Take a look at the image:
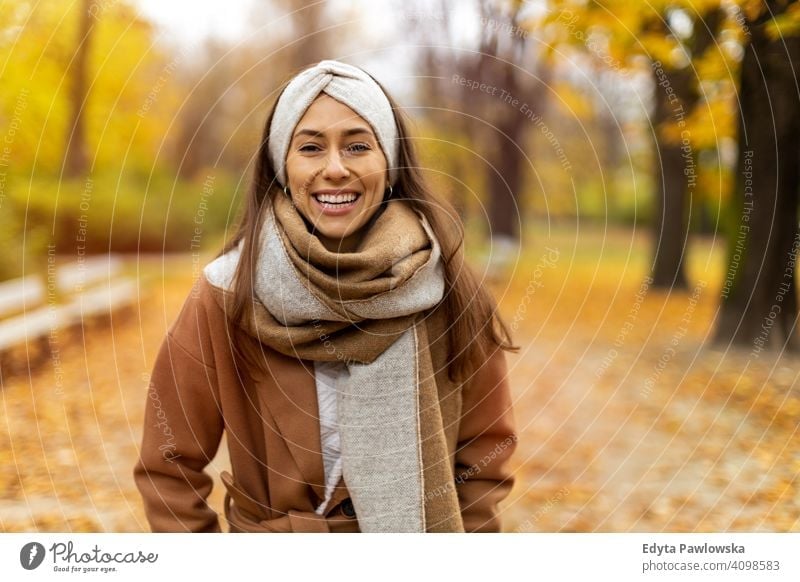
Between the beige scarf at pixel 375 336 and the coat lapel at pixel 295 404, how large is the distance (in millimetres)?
61

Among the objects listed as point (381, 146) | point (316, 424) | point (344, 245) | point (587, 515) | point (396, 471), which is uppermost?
point (381, 146)

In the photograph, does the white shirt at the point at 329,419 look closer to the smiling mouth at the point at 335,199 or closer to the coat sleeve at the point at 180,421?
the coat sleeve at the point at 180,421

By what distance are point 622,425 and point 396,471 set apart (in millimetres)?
3784

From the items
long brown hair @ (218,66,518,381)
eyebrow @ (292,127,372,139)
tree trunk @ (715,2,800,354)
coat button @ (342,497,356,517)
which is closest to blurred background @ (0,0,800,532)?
tree trunk @ (715,2,800,354)

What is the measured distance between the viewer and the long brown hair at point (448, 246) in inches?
77.1

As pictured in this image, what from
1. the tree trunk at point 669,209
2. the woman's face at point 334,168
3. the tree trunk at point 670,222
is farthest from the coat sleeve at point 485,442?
the tree trunk at point 670,222

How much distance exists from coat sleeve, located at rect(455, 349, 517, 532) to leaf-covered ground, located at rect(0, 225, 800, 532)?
1.53 metres

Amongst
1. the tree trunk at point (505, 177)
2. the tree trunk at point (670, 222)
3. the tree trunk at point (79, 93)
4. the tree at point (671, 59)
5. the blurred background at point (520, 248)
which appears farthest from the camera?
the tree trunk at point (505, 177)

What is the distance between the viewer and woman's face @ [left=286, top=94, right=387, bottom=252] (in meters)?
1.85

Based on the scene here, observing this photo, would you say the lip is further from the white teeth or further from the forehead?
the forehead

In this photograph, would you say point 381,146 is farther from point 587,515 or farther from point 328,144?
point 587,515

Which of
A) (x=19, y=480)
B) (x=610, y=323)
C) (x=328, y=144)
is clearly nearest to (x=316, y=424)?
(x=328, y=144)

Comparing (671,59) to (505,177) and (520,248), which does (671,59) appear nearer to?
(520,248)

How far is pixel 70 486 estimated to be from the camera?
3.82 m
